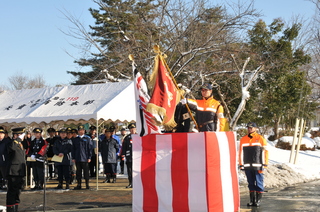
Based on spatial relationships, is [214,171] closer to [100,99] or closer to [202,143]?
[202,143]

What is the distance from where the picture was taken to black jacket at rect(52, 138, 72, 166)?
1240cm

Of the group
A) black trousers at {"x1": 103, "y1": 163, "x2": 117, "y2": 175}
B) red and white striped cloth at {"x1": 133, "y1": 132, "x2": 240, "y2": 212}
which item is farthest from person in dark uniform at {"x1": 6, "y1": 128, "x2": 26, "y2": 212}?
black trousers at {"x1": 103, "y1": 163, "x2": 117, "y2": 175}

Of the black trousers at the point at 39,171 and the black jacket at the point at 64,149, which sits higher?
the black jacket at the point at 64,149

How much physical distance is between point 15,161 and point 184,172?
4255 millimetres

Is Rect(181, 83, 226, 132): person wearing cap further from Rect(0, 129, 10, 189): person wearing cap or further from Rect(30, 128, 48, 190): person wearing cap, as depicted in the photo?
Rect(30, 128, 48, 190): person wearing cap

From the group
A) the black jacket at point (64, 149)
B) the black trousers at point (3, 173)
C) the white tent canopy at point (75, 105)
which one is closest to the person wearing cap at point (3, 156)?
the black trousers at point (3, 173)

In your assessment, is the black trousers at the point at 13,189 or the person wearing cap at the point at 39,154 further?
the person wearing cap at the point at 39,154

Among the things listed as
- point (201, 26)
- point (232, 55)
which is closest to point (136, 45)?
point (201, 26)

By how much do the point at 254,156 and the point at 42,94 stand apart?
7985mm

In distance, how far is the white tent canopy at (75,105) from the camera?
11.9 metres

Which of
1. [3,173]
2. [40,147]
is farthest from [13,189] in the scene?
[40,147]

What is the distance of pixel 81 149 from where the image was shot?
12.4m

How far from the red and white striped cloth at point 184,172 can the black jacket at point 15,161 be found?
3.30 m

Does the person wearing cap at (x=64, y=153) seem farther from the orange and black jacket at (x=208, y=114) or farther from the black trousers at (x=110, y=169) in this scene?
the orange and black jacket at (x=208, y=114)
